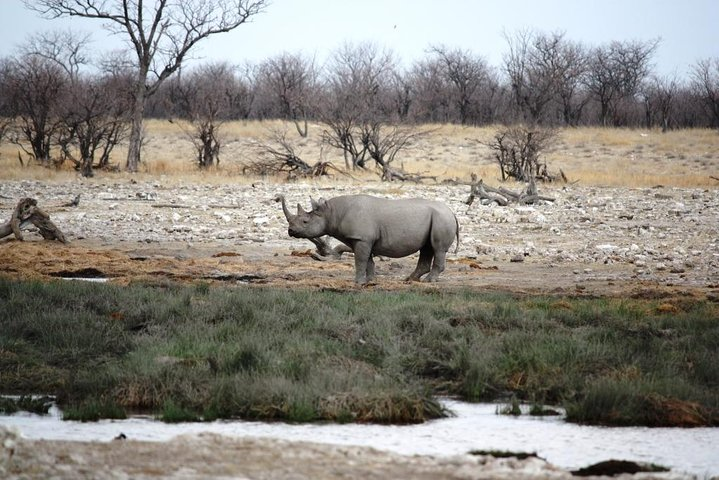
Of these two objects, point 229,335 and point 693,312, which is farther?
point 693,312

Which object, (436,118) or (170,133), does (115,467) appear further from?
(436,118)

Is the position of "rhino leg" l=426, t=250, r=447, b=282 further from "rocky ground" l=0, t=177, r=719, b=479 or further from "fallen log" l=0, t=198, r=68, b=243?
"fallen log" l=0, t=198, r=68, b=243

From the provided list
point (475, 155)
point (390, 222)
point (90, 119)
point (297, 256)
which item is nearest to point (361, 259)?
point (390, 222)

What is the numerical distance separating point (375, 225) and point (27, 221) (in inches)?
265

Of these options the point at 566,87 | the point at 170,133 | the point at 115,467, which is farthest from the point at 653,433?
the point at 566,87

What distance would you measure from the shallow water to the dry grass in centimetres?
2406

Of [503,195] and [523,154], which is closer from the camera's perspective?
[503,195]

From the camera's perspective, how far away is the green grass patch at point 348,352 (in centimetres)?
790

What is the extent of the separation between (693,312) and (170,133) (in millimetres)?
44442

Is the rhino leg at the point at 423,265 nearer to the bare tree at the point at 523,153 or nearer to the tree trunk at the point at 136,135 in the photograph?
the bare tree at the point at 523,153

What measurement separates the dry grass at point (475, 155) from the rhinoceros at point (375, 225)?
17487 mm

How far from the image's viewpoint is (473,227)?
20672 millimetres

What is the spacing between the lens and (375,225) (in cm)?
1394

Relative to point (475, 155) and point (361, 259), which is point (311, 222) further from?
point (475, 155)
